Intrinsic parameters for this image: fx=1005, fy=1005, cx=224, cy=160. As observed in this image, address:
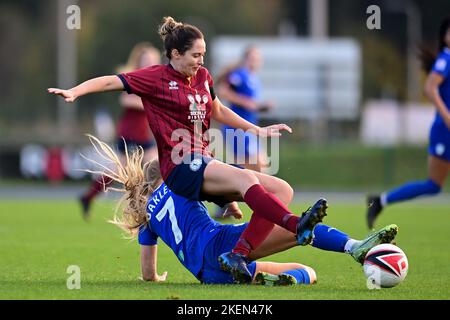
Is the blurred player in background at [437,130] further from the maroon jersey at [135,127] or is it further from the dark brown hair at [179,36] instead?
the dark brown hair at [179,36]

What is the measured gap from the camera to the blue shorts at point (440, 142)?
11.2m

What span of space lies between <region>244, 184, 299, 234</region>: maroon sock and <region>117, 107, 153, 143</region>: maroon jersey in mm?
7173

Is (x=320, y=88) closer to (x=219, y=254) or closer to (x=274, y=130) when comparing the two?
(x=274, y=130)

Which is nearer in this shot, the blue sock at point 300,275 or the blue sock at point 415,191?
the blue sock at point 300,275

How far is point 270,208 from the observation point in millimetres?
6516

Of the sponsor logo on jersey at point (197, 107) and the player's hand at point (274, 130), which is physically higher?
the sponsor logo on jersey at point (197, 107)

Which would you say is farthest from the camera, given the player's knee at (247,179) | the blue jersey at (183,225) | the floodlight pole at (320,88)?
the floodlight pole at (320,88)

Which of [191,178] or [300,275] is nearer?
[191,178]

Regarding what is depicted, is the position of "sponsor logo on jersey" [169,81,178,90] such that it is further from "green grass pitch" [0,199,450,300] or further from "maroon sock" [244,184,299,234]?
"green grass pitch" [0,199,450,300]

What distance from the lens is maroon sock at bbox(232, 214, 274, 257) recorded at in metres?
6.68

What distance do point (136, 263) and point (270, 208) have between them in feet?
8.93

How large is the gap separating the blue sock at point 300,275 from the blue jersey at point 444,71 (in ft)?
15.7

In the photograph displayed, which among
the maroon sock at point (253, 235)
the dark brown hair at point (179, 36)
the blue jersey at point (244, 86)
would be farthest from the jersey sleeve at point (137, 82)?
the blue jersey at point (244, 86)

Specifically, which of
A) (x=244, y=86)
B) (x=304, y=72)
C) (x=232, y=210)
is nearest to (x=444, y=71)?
Result: (x=244, y=86)
